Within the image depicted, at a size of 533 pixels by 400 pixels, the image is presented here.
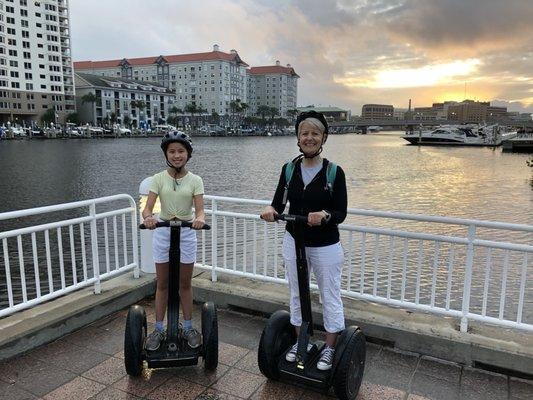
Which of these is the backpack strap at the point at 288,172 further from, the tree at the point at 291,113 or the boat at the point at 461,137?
the tree at the point at 291,113

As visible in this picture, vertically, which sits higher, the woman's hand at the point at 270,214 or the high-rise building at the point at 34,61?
the high-rise building at the point at 34,61

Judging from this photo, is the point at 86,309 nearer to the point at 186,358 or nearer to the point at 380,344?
the point at 186,358

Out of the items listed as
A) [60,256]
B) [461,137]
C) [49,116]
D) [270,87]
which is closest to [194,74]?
[270,87]

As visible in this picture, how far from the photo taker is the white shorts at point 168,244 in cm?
319

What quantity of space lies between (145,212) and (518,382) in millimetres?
3017

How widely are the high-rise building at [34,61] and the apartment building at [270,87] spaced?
8065cm

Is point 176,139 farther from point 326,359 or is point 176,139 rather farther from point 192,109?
point 192,109

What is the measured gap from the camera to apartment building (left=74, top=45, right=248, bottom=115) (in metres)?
142

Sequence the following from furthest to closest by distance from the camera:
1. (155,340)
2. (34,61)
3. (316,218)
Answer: (34,61), (155,340), (316,218)

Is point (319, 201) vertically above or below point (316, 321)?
above

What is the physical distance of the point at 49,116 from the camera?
3561 inches

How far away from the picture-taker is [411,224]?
14.3m

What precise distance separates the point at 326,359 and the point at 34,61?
105 m

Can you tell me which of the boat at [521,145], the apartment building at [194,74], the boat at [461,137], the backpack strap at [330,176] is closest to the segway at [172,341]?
the backpack strap at [330,176]
